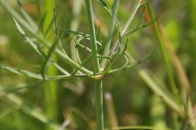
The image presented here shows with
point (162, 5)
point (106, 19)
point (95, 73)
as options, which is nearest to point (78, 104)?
point (106, 19)

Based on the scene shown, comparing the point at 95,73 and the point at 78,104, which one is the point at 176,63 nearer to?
the point at 78,104

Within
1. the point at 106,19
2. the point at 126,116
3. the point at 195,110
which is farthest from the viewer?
the point at 106,19

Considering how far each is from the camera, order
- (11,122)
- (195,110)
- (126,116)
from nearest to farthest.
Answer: (195,110), (11,122), (126,116)

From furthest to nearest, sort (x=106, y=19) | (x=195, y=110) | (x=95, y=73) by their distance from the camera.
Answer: (x=106, y=19) → (x=195, y=110) → (x=95, y=73)

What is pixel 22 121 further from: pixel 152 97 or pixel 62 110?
pixel 152 97

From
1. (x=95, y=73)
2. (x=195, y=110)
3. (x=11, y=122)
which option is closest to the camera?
(x=95, y=73)

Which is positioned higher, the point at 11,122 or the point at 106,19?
the point at 106,19

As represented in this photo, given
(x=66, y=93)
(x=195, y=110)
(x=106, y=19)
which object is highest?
(x=106, y=19)

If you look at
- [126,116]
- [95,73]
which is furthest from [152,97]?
[95,73]

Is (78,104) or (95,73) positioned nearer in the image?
(95,73)
